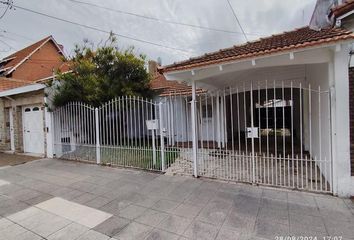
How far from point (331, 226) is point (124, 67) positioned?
9.41m

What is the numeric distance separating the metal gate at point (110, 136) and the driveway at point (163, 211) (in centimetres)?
104

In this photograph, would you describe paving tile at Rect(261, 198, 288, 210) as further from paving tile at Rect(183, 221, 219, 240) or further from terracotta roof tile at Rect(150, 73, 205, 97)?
terracotta roof tile at Rect(150, 73, 205, 97)

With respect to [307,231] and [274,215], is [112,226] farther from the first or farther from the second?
[307,231]

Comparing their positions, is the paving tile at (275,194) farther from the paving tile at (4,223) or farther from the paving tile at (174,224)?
the paving tile at (4,223)

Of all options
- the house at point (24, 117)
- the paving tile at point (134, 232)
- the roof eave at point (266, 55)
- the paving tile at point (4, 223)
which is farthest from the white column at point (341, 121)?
the house at point (24, 117)

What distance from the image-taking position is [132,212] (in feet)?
13.5

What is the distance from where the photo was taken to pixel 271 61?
4875 millimetres

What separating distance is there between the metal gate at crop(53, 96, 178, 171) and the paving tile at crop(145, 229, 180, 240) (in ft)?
10.5

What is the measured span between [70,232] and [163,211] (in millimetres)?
1612

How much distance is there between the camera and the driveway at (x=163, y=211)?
133 inches

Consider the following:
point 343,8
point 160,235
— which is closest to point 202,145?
point 160,235

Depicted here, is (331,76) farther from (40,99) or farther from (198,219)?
(40,99)

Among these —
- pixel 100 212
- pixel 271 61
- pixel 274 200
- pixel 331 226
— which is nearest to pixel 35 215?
pixel 100 212

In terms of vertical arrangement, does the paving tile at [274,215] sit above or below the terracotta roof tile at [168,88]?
below
